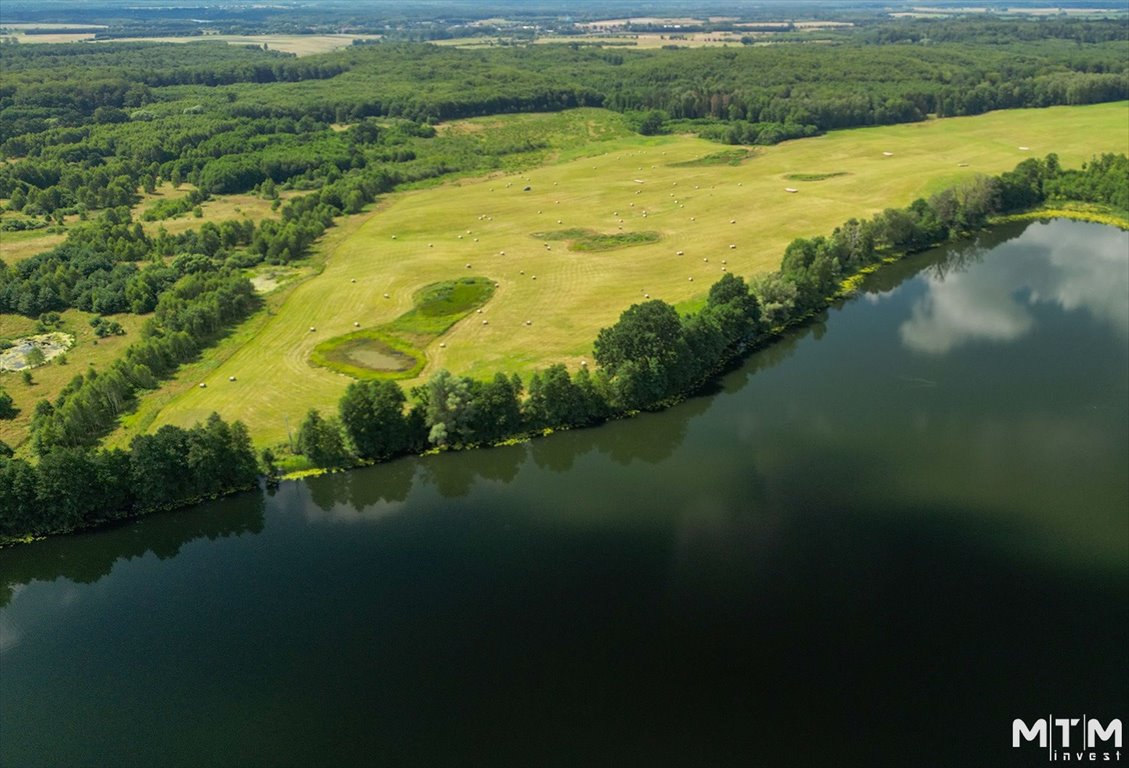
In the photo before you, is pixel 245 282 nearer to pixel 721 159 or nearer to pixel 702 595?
pixel 702 595

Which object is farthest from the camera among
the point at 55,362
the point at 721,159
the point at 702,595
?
the point at 721,159

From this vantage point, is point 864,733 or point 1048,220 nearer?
point 864,733

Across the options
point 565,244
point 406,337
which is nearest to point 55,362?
point 406,337

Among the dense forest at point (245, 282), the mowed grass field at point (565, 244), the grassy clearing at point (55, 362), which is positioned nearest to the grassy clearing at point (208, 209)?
the dense forest at point (245, 282)

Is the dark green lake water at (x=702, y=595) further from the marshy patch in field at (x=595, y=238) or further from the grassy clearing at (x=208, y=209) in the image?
the grassy clearing at (x=208, y=209)

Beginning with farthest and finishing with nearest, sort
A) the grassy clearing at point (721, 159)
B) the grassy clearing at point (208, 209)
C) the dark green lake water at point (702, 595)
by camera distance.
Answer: the grassy clearing at point (721, 159), the grassy clearing at point (208, 209), the dark green lake water at point (702, 595)

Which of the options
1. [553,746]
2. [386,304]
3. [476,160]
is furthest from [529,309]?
[476,160]

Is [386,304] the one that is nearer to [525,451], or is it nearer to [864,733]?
[525,451]
